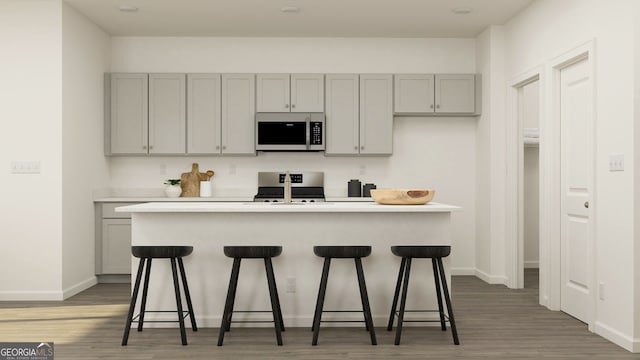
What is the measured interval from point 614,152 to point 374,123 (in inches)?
112

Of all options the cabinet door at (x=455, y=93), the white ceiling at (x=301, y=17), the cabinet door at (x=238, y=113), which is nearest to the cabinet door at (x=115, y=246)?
the cabinet door at (x=238, y=113)

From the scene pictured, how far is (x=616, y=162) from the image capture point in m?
3.68

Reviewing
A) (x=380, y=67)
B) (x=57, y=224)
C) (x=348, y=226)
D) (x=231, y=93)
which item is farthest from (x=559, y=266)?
(x=57, y=224)

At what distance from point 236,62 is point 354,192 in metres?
1.98

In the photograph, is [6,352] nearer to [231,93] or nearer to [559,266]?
[231,93]

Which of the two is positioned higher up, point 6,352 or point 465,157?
point 465,157

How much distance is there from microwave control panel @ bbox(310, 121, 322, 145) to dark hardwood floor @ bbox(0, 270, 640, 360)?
2.32 m

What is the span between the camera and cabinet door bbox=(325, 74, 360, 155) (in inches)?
243

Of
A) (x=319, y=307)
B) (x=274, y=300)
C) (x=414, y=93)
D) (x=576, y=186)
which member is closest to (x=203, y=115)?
(x=414, y=93)

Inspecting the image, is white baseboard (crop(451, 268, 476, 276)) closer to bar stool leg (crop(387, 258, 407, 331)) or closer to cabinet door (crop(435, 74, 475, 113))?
cabinet door (crop(435, 74, 475, 113))

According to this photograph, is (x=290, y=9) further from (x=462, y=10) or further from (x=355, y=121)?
(x=462, y=10)

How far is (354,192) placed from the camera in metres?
6.27

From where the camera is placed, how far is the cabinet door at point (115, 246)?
5.83 metres

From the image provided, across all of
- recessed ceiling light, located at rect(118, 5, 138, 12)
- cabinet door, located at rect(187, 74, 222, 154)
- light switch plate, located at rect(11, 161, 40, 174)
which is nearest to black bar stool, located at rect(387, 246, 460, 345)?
cabinet door, located at rect(187, 74, 222, 154)
